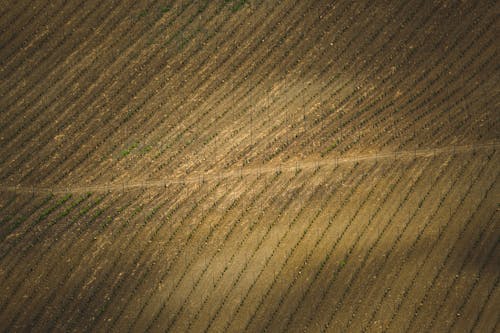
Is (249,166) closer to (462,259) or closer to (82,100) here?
(82,100)

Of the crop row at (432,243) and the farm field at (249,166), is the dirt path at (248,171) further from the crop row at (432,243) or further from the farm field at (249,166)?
the crop row at (432,243)


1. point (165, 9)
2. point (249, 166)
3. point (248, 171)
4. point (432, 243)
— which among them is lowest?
point (248, 171)

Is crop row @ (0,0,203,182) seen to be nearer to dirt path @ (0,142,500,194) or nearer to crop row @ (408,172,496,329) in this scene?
dirt path @ (0,142,500,194)

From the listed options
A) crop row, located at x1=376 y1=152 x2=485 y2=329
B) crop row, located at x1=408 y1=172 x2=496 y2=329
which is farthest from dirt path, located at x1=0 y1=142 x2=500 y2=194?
crop row, located at x1=408 y1=172 x2=496 y2=329

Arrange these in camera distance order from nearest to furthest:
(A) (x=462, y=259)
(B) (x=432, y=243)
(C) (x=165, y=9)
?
(A) (x=462, y=259)
(B) (x=432, y=243)
(C) (x=165, y=9)

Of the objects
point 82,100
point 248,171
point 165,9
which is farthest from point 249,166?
point 165,9

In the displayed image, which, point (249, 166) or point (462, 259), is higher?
point (462, 259)

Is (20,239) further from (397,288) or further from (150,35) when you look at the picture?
(397,288)
